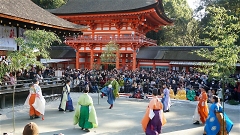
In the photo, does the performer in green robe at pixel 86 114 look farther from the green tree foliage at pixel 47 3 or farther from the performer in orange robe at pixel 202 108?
the green tree foliage at pixel 47 3

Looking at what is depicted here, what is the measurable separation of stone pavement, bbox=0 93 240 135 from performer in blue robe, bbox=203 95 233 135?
102 centimetres

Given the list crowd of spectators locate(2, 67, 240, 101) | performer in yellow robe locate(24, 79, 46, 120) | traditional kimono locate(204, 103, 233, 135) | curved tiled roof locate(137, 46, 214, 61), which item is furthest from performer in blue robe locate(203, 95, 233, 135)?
curved tiled roof locate(137, 46, 214, 61)

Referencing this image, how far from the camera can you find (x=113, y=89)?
40.0 feet

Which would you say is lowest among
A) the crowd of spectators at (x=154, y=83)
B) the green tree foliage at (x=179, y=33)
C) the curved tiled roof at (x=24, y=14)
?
the crowd of spectators at (x=154, y=83)

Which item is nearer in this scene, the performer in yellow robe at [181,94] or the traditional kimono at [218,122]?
the traditional kimono at [218,122]

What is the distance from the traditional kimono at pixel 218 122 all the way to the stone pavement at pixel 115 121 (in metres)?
1.02

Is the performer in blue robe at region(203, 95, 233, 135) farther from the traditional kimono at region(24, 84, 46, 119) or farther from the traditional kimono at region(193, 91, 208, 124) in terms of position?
the traditional kimono at region(24, 84, 46, 119)

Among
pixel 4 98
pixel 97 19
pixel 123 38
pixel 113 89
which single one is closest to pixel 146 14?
pixel 123 38

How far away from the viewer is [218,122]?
7.26 metres

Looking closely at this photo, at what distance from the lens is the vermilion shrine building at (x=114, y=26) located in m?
27.5

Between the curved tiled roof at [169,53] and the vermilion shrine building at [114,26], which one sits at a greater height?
the vermilion shrine building at [114,26]

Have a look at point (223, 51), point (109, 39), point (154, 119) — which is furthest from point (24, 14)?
point (109, 39)

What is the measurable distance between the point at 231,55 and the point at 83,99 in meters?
4.58

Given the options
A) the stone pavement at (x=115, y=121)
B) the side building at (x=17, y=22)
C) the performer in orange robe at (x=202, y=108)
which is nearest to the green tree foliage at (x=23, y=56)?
the stone pavement at (x=115, y=121)
